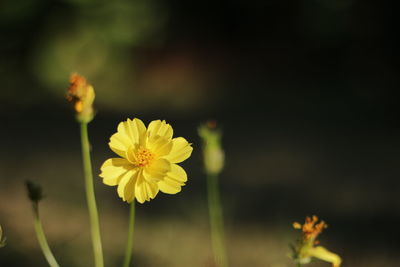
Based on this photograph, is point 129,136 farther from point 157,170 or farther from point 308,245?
point 308,245

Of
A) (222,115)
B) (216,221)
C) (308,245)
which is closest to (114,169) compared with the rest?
(308,245)

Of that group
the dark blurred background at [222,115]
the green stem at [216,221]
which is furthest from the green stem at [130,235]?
the dark blurred background at [222,115]

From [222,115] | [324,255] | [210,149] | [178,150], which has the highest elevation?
[222,115]

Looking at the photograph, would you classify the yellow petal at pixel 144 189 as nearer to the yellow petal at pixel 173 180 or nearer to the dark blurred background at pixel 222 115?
the yellow petal at pixel 173 180

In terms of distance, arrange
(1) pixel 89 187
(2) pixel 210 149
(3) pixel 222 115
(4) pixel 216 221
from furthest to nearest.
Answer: (3) pixel 222 115
(4) pixel 216 221
(2) pixel 210 149
(1) pixel 89 187

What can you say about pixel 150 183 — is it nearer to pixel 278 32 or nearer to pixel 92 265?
pixel 92 265

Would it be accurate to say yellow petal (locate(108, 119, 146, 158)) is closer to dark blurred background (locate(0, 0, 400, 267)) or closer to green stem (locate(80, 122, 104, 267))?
green stem (locate(80, 122, 104, 267))
